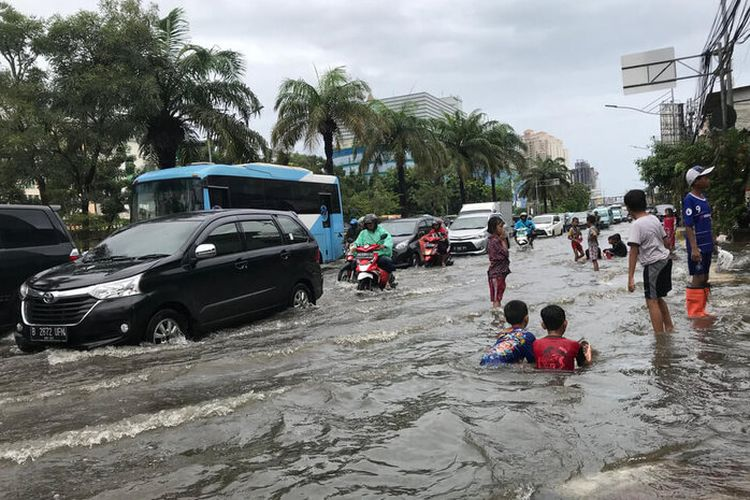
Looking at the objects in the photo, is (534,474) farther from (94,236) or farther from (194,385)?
(94,236)

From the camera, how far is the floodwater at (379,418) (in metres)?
Answer: 3.12

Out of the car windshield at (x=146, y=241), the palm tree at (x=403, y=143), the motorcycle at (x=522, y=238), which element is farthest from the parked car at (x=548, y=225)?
the car windshield at (x=146, y=241)

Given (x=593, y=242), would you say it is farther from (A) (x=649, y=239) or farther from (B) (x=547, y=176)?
(B) (x=547, y=176)

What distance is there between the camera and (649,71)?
75.9 ft

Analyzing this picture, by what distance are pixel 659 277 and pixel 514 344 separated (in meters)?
2.05

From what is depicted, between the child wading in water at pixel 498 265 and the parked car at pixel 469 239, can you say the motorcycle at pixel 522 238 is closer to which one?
A: the parked car at pixel 469 239

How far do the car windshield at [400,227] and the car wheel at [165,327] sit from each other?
12.4m

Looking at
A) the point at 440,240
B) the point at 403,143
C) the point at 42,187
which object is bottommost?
the point at 440,240

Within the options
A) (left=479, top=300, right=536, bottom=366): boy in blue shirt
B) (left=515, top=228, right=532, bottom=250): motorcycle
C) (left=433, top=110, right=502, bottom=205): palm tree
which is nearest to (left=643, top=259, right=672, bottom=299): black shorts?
(left=479, top=300, right=536, bottom=366): boy in blue shirt

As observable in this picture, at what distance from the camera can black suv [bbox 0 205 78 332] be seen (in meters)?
7.97


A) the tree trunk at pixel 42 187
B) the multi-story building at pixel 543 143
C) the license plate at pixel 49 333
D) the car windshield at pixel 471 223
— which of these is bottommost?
the license plate at pixel 49 333

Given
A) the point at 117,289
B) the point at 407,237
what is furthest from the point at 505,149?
the point at 117,289

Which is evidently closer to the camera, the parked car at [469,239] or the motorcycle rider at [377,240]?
the motorcycle rider at [377,240]

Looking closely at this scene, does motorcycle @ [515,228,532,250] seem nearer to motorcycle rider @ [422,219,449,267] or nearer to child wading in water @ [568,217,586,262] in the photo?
child wading in water @ [568,217,586,262]
